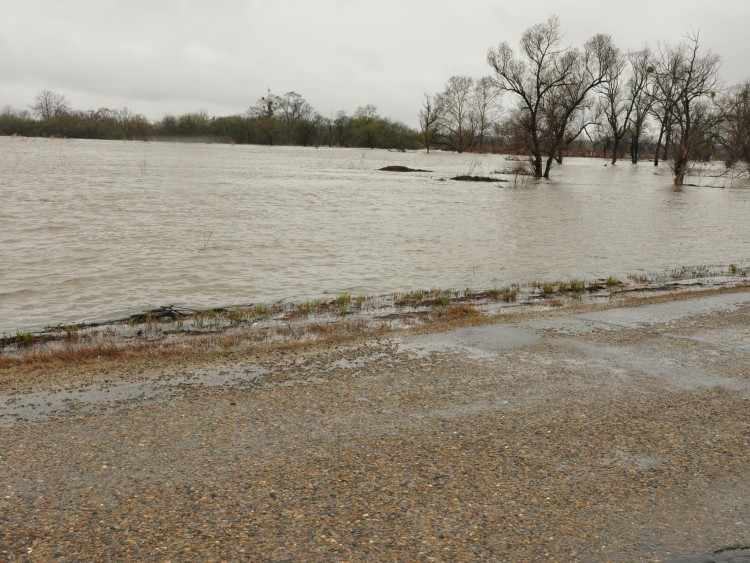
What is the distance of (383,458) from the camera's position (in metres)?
4.62

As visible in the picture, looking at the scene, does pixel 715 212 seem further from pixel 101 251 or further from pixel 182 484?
pixel 182 484

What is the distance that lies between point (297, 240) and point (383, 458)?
1383 centimetres

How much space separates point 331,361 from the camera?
23.1 ft

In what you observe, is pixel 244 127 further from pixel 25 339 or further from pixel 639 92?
pixel 25 339

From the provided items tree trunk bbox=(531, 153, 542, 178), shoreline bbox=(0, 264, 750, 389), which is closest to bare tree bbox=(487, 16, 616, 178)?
tree trunk bbox=(531, 153, 542, 178)

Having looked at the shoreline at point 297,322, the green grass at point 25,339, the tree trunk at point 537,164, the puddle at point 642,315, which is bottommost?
the green grass at point 25,339

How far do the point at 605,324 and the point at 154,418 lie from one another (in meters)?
6.35

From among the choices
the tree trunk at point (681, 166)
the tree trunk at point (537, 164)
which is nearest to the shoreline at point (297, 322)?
the tree trunk at point (537, 164)

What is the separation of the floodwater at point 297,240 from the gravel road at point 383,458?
470 cm

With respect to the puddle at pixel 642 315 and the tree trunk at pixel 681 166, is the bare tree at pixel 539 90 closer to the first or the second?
the tree trunk at pixel 681 166

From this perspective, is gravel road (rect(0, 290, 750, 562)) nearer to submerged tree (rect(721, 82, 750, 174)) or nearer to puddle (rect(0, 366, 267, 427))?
puddle (rect(0, 366, 267, 427))

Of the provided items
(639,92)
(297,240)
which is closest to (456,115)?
(639,92)

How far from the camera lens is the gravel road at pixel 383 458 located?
3.62 m

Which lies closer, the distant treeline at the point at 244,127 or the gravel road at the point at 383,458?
the gravel road at the point at 383,458
